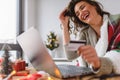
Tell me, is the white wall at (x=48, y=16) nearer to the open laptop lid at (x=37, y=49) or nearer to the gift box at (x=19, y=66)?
the gift box at (x=19, y=66)

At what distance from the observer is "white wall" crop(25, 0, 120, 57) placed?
3707 mm

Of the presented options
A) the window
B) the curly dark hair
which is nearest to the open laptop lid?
the curly dark hair

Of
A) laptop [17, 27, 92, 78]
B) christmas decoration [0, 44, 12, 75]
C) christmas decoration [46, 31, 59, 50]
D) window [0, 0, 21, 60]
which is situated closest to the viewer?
laptop [17, 27, 92, 78]

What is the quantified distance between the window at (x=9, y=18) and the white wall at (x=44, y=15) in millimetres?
158

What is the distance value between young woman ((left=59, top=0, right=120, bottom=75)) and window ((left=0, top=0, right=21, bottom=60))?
5.81ft

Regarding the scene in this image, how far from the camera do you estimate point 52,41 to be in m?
3.62

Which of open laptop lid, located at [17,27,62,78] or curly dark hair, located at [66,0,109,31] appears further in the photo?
curly dark hair, located at [66,0,109,31]

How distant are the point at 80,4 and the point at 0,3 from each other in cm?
215

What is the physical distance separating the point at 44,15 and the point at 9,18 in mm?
578

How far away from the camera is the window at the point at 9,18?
341 centimetres

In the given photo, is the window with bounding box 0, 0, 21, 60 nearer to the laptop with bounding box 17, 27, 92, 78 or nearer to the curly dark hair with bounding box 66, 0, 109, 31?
the curly dark hair with bounding box 66, 0, 109, 31

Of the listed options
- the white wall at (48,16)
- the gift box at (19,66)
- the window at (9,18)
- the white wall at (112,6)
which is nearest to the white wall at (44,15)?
the white wall at (48,16)

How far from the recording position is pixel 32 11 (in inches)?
149

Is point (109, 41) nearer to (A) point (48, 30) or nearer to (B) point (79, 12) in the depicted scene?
(B) point (79, 12)
